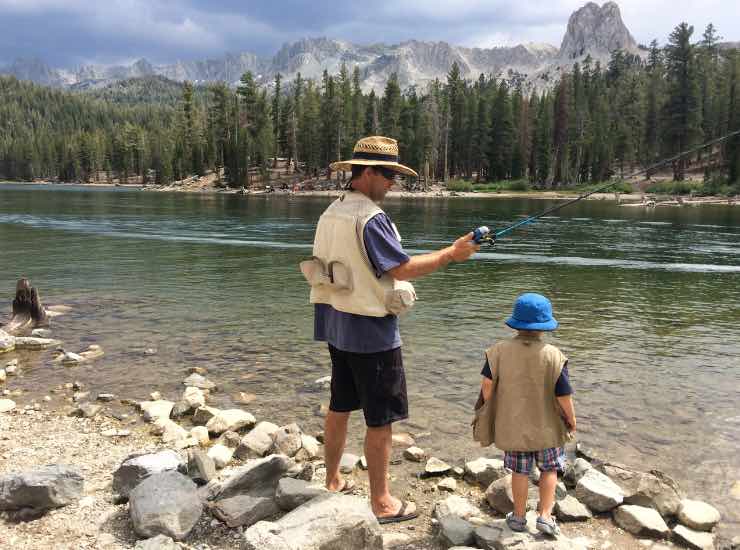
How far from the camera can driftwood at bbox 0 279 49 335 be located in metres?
11.4

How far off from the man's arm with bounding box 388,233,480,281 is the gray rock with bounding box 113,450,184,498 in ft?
8.35

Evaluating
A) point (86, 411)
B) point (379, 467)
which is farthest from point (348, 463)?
point (86, 411)

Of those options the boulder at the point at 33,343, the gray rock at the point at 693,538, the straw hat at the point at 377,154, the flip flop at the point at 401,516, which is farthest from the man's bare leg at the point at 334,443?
the boulder at the point at 33,343

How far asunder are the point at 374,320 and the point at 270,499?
62.6 inches

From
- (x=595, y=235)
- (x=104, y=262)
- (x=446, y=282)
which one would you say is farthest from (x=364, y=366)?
(x=595, y=235)

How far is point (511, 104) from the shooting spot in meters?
101

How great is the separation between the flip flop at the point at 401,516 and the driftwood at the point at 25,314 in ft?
31.7

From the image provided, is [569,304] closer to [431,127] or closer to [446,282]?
[446,282]

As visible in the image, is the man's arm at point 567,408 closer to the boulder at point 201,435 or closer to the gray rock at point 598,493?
the gray rock at point 598,493

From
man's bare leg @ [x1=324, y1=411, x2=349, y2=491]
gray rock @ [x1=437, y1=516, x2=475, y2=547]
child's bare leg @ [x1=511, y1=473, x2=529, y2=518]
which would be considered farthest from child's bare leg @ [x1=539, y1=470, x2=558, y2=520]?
man's bare leg @ [x1=324, y1=411, x2=349, y2=491]

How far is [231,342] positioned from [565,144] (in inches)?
3780

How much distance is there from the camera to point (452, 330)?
11617 mm

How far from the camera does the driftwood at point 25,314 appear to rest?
11.4m

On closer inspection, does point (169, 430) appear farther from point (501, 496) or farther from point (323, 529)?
point (501, 496)
